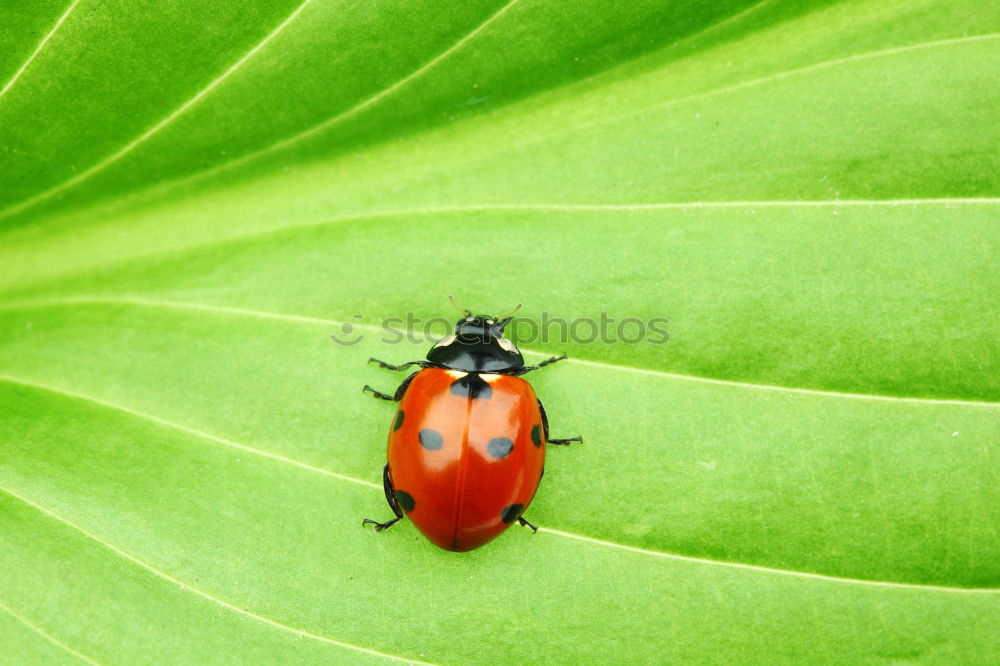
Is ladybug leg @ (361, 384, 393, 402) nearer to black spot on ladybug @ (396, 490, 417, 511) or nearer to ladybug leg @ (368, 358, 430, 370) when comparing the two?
ladybug leg @ (368, 358, 430, 370)

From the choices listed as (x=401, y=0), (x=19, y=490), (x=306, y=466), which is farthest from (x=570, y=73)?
(x=19, y=490)

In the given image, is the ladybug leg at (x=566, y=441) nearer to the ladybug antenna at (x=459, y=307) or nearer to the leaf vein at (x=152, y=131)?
the ladybug antenna at (x=459, y=307)

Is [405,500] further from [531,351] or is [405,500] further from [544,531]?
[531,351]

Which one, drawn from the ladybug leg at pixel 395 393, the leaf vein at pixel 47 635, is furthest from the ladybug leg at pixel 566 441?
the leaf vein at pixel 47 635

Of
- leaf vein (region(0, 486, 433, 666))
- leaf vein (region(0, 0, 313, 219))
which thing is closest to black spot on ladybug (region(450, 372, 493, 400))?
leaf vein (region(0, 486, 433, 666))

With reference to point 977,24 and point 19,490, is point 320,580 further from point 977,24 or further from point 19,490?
point 977,24

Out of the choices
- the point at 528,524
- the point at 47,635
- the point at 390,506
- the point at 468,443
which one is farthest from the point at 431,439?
the point at 47,635
